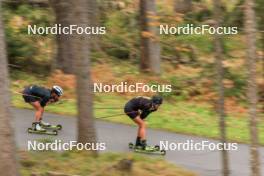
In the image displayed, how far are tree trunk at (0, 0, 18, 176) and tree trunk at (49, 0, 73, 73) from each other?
12141mm

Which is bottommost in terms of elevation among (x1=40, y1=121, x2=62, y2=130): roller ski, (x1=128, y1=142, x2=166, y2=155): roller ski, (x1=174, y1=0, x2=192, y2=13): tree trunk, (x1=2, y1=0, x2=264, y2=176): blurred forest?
(x1=128, y1=142, x2=166, y2=155): roller ski

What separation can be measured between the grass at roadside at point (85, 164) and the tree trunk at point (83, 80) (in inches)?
16.4

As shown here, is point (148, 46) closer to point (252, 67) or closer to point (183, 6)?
point (183, 6)

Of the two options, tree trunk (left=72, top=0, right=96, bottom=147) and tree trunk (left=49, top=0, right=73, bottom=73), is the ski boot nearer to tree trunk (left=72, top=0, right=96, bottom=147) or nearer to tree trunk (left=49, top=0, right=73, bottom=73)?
tree trunk (left=72, top=0, right=96, bottom=147)

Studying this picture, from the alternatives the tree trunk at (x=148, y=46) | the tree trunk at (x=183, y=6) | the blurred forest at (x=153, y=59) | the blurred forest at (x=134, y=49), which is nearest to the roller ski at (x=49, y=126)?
the blurred forest at (x=153, y=59)

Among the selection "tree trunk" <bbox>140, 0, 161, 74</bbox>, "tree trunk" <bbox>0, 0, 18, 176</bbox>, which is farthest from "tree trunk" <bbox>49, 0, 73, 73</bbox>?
"tree trunk" <bbox>0, 0, 18, 176</bbox>

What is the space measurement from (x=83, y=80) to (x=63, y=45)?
10778 mm

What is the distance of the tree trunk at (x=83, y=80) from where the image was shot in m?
11.1

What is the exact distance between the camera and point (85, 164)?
1101cm

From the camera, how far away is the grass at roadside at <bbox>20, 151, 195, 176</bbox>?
1053 centimetres

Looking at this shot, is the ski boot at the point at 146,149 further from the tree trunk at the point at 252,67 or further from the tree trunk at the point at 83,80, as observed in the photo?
the tree trunk at the point at 252,67

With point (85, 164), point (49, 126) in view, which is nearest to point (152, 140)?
point (49, 126)

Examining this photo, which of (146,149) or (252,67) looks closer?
(252,67)

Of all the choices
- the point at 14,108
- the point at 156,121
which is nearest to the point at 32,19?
the point at 14,108
